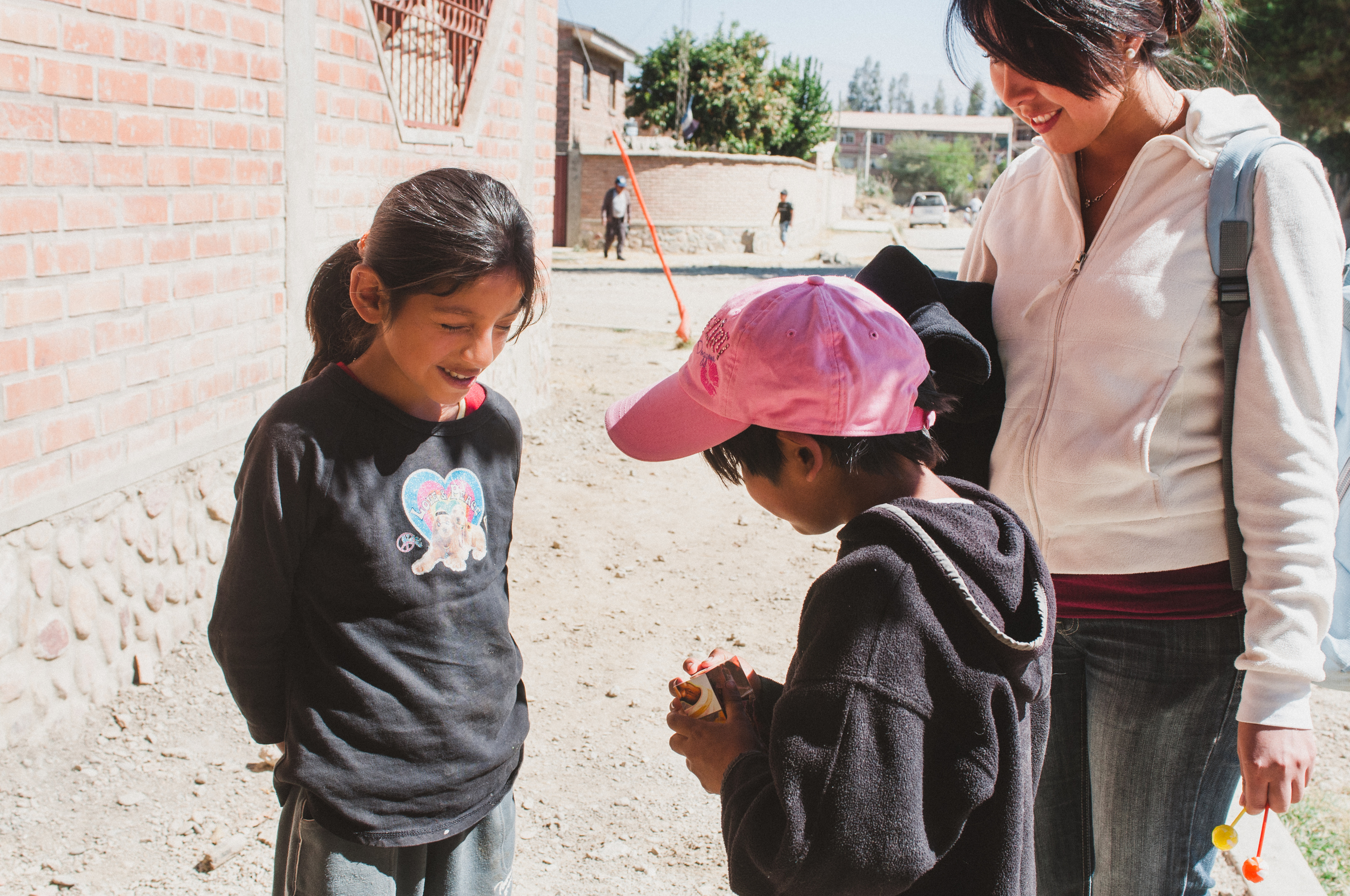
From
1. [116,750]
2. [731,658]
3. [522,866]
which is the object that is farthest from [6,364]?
[731,658]

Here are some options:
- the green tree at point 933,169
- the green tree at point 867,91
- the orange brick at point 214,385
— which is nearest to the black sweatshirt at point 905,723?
the orange brick at point 214,385

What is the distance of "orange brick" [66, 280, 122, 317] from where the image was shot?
119 inches

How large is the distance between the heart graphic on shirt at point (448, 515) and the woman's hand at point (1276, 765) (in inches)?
49.1

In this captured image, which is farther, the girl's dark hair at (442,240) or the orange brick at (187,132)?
the orange brick at (187,132)

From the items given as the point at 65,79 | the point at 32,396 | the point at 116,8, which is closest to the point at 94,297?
the point at 32,396

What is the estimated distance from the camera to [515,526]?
17.3ft

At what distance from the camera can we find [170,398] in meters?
3.49

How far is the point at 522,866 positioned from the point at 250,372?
2.16 meters

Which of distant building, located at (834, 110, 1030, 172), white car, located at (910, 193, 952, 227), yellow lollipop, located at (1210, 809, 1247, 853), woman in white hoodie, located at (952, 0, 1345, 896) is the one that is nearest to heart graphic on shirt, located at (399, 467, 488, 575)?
woman in white hoodie, located at (952, 0, 1345, 896)

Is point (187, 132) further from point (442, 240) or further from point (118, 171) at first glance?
point (442, 240)

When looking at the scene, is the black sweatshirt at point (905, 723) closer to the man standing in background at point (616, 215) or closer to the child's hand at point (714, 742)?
the child's hand at point (714, 742)

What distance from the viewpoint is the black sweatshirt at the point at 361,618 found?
163 centimetres

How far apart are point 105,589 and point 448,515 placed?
2.02 metres

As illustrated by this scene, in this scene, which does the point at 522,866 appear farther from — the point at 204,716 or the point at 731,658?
the point at 731,658
